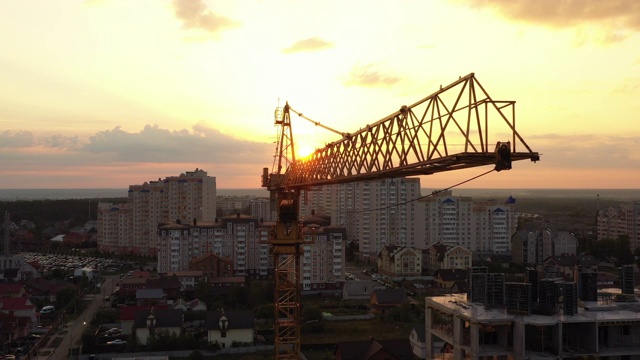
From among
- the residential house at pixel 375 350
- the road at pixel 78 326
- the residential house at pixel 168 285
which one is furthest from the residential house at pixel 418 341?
the residential house at pixel 168 285

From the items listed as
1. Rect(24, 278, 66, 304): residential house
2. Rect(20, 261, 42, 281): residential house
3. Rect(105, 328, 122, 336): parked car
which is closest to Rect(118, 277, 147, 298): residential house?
Rect(24, 278, 66, 304): residential house

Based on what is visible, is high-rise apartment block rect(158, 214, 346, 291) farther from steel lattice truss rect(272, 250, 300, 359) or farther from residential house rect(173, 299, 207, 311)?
steel lattice truss rect(272, 250, 300, 359)

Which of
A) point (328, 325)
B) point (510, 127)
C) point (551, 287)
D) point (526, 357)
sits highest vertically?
point (510, 127)

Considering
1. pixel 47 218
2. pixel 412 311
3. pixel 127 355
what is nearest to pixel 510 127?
pixel 127 355

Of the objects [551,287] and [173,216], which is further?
[173,216]

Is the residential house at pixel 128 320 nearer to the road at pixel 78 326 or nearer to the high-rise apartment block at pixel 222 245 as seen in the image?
the road at pixel 78 326

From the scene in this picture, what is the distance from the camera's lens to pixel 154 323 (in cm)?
1192

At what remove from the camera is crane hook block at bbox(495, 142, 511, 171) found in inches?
183

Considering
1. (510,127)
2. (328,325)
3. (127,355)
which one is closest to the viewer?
(510,127)

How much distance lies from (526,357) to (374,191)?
22.3 meters

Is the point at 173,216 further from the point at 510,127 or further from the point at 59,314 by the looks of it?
the point at 510,127

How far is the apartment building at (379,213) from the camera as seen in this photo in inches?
993

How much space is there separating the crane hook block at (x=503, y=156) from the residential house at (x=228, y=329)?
8450 millimetres

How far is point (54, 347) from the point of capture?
11711 millimetres
